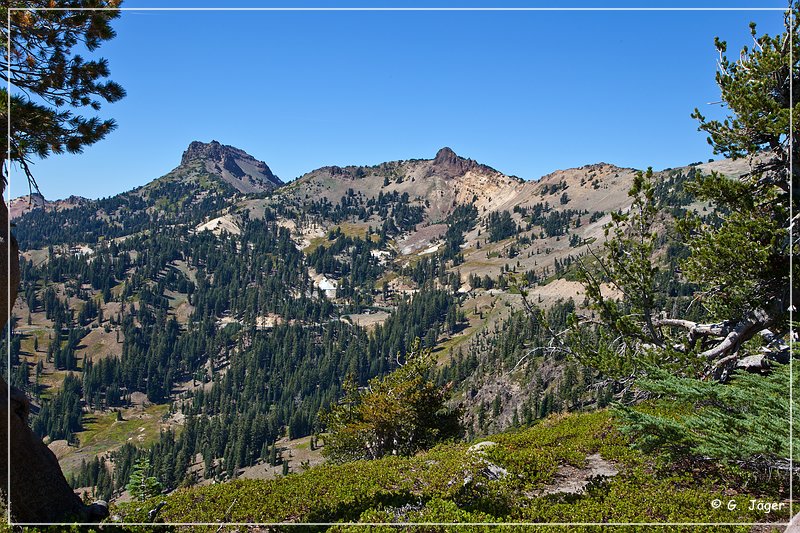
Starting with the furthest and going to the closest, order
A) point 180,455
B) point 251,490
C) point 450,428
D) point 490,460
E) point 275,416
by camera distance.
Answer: point 275,416, point 180,455, point 450,428, point 490,460, point 251,490

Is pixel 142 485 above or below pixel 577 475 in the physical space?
below

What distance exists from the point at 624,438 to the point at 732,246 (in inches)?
256

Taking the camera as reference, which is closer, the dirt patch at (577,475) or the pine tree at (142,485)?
the dirt patch at (577,475)

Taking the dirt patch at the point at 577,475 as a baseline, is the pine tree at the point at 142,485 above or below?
below

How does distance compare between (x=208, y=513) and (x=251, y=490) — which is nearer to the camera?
(x=208, y=513)

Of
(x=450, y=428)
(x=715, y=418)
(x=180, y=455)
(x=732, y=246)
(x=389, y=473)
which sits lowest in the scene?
(x=180, y=455)

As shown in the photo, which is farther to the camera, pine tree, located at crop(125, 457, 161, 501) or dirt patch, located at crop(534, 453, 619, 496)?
pine tree, located at crop(125, 457, 161, 501)

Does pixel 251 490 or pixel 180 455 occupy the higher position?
pixel 251 490

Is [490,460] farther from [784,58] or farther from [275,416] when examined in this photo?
[275,416]

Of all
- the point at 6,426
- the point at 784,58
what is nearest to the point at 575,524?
the point at 6,426

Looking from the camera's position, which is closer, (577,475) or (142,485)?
(577,475)

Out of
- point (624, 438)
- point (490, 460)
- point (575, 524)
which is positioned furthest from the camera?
point (624, 438)

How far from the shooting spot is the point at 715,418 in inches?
412

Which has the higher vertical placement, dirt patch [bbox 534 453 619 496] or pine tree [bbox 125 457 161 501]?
dirt patch [bbox 534 453 619 496]
